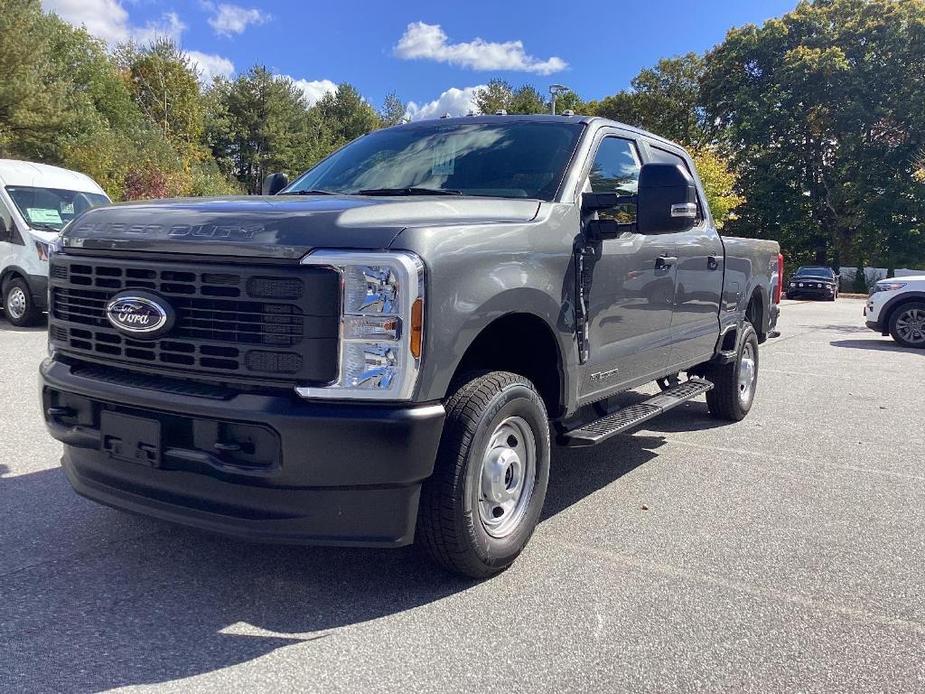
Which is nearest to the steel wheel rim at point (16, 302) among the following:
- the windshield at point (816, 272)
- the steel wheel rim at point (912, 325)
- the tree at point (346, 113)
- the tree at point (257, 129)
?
the steel wheel rim at point (912, 325)

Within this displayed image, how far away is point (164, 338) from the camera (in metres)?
3.02

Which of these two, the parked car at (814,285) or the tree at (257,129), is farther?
the tree at (257,129)

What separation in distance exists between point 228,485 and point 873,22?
43.3 metres

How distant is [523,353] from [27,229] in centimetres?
993

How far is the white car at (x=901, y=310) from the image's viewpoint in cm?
1310

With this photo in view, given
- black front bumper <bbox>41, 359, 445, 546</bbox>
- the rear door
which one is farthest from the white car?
black front bumper <bbox>41, 359, 445, 546</bbox>

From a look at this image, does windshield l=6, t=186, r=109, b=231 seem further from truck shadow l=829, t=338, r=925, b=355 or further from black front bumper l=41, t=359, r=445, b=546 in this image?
truck shadow l=829, t=338, r=925, b=355

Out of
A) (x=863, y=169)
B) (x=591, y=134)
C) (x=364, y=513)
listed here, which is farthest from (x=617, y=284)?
(x=863, y=169)

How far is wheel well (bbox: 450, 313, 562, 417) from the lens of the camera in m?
3.52

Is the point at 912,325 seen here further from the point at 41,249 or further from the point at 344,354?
the point at 41,249

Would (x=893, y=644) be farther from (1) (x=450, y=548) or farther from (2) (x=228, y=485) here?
(2) (x=228, y=485)

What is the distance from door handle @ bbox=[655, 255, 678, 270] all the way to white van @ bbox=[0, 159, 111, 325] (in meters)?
9.16

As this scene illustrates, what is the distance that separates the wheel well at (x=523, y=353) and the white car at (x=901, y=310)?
11482 millimetres

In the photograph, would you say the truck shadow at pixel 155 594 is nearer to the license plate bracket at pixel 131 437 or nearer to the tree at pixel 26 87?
the license plate bracket at pixel 131 437
